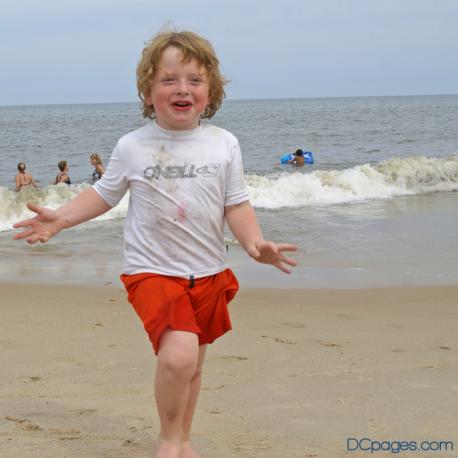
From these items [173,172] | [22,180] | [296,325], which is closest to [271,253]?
[173,172]

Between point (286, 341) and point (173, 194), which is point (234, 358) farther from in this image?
point (173, 194)

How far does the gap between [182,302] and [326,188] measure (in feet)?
46.0

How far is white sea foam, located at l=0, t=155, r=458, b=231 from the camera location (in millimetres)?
14689

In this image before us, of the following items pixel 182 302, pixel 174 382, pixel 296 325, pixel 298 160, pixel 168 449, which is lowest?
pixel 298 160

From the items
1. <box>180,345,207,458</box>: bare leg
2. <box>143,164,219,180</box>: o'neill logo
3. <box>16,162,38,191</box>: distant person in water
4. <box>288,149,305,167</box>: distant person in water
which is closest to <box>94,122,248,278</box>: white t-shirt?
<box>143,164,219,180</box>: o'neill logo

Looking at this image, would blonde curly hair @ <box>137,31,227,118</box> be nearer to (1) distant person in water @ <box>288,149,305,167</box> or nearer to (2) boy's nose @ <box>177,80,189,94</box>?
(2) boy's nose @ <box>177,80,189,94</box>

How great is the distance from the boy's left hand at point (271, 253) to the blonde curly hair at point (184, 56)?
0.66m

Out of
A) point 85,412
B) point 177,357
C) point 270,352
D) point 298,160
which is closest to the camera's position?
point 177,357

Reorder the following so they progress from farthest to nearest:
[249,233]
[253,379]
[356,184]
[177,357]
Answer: [356,184] < [253,379] < [249,233] < [177,357]

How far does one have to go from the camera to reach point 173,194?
328cm

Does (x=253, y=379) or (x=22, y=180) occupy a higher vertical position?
(x=253, y=379)

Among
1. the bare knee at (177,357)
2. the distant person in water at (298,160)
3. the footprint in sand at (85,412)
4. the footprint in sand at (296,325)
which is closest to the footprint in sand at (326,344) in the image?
the footprint in sand at (296,325)

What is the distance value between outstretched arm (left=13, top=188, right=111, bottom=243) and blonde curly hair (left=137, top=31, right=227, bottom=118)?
450mm

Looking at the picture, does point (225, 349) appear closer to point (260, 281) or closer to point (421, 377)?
point (421, 377)
